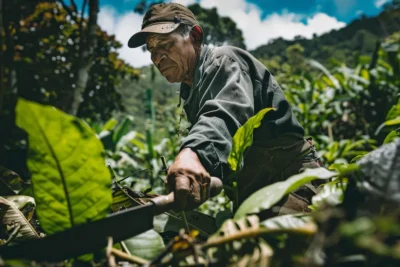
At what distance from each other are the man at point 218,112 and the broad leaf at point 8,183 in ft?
2.23

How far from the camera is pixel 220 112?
1.01m

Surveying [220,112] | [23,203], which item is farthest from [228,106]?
[23,203]

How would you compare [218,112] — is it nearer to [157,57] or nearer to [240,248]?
[240,248]

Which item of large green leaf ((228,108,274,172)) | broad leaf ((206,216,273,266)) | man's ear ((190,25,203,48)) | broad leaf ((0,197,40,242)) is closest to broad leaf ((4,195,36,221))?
broad leaf ((0,197,40,242))

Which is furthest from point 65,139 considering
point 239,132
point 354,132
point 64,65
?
point 64,65

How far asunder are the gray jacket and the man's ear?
97mm

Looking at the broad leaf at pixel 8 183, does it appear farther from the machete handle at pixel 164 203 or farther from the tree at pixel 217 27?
the tree at pixel 217 27

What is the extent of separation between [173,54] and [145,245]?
3.18ft

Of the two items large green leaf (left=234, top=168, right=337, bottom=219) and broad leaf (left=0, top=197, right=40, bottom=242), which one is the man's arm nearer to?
large green leaf (left=234, top=168, right=337, bottom=219)

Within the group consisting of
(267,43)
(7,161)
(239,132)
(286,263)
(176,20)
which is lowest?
(7,161)

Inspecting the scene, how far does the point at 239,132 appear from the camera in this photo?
935 mm

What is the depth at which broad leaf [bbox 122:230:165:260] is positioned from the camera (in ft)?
2.30

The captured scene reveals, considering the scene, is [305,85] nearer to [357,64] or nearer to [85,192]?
[357,64]

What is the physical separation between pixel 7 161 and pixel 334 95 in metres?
3.47
